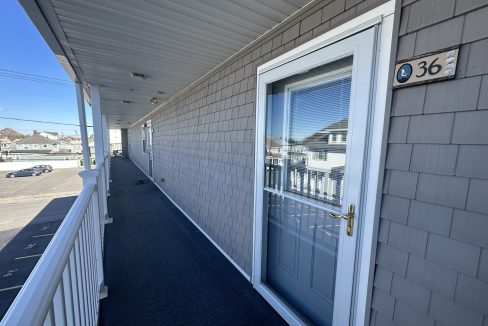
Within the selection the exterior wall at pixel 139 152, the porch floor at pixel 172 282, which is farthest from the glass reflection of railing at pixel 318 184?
the exterior wall at pixel 139 152

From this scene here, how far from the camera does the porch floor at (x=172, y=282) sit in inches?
75.0

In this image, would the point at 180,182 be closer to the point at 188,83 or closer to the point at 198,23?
the point at 188,83

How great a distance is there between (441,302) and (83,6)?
278cm

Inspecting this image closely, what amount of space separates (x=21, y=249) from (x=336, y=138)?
245 inches

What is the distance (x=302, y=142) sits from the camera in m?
1.69

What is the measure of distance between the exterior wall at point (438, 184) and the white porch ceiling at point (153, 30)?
3.15 ft

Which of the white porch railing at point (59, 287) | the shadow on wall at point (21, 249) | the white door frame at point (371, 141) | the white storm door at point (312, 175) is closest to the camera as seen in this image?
the white porch railing at point (59, 287)

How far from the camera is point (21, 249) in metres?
4.38

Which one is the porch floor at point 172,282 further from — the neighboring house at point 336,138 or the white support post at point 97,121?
the white support post at point 97,121

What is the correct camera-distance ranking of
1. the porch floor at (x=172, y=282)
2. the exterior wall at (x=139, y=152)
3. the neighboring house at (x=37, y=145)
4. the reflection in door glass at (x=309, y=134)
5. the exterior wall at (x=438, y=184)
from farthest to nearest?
the neighboring house at (x=37, y=145), the exterior wall at (x=139, y=152), the porch floor at (x=172, y=282), the reflection in door glass at (x=309, y=134), the exterior wall at (x=438, y=184)

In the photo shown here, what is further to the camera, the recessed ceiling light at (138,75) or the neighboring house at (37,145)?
the neighboring house at (37,145)

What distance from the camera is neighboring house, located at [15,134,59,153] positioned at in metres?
34.2

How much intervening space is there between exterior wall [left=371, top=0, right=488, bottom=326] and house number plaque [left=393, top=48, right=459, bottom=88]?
0.03 meters

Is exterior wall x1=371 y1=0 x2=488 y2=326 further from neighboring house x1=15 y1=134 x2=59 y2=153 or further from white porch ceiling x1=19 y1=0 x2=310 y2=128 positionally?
neighboring house x1=15 y1=134 x2=59 y2=153
